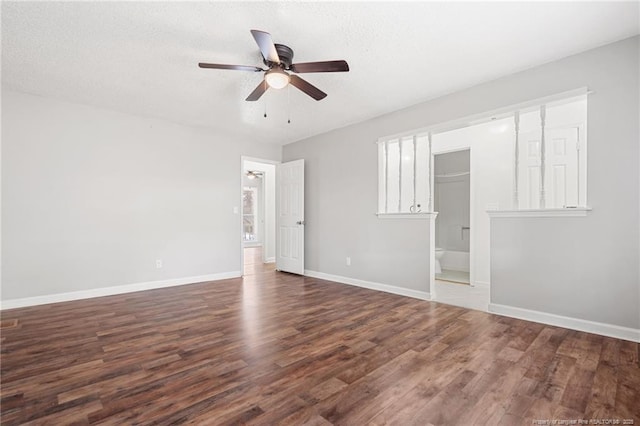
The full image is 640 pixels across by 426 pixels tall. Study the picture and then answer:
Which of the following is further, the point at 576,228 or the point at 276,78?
the point at 576,228

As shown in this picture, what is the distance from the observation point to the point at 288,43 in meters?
2.57

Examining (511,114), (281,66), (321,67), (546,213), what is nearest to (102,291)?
(281,66)

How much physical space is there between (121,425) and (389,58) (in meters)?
3.35

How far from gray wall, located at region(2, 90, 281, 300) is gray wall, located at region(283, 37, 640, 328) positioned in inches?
118

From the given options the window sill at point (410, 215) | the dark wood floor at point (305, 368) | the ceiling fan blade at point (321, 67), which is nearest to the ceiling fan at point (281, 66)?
the ceiling fan blade at point (321, 67)

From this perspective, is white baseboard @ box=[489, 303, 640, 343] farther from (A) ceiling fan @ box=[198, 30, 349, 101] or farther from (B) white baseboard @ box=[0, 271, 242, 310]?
(B) white baseboard @ box=[0, 271, 242, 310]

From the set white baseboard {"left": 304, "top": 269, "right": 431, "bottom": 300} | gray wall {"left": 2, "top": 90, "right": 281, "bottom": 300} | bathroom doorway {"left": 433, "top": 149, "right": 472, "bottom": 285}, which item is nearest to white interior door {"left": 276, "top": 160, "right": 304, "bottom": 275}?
white baseboard {"left": 304, "top": 269, "right": 431, "bottom": 300}

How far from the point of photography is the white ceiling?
2193 millimetres

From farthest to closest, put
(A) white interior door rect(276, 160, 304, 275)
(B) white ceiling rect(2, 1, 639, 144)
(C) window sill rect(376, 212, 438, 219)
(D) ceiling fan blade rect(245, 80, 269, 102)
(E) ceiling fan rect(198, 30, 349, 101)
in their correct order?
1. (A) white interior door rect(276, 160, 304, 275)
2. (C) window sill rect(376, 212, 438, 219)
3. (D) ceiling fan blade rect(245, 80, 269, 102)
4. (E) ceiling fan rect(198, 30, 349, 101)
5. (B) white ceiling rect(2, 1, 639, 144)

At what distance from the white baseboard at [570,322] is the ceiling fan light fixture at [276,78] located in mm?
3208

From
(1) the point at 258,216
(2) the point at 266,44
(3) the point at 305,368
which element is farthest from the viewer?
(1) the point at 258,216

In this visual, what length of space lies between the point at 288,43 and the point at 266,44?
1.64 feet

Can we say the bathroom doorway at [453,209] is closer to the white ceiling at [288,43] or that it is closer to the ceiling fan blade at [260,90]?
the white ceiling at [288,43]

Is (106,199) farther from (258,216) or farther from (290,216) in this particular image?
(258,216)
